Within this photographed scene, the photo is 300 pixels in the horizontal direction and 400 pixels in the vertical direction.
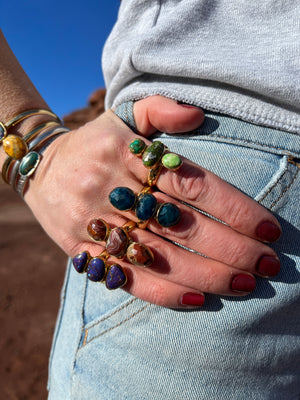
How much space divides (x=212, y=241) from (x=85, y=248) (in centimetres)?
34

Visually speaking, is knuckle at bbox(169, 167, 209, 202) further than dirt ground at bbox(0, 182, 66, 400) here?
No

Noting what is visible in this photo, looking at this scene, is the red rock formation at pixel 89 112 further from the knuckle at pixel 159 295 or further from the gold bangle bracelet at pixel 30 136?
the knuckle at pixel 159 295

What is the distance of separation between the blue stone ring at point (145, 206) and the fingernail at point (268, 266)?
200 mm

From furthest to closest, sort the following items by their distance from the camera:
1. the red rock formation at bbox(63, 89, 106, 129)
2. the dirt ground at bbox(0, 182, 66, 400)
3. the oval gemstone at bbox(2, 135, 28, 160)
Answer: the red rock formation at bbox(63, 89, 106, 129) → the dirt ground at bbox(0, 182, 66, 400) → the oval gemstone at bbox(2, 135, 28, 160)

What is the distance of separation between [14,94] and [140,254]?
60 cm

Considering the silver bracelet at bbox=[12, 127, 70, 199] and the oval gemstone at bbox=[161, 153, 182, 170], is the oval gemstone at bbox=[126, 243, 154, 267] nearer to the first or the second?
the oval gemstone at bbox=[161, 153, 182, 170]

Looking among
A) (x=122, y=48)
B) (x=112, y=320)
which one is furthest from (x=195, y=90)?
(x=112, y=320)

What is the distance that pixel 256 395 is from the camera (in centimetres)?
71

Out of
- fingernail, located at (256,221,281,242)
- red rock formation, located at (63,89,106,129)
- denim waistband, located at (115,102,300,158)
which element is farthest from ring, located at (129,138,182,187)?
red rock formation, located at (63,89,106,129)

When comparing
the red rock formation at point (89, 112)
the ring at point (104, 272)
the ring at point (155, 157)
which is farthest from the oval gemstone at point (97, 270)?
the red rock formation at point (89, 112)

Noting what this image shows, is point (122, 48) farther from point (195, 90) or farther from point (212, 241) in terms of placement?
point (212, 241)

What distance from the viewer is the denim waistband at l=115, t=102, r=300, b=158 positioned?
0.65 m

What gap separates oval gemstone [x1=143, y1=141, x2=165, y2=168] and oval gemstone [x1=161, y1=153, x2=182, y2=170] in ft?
0.06

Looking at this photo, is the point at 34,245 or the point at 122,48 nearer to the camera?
the point at 122,48
